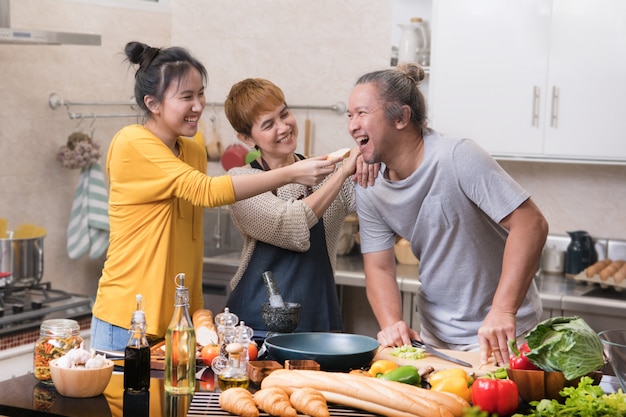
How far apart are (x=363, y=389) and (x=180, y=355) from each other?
1.42 ft

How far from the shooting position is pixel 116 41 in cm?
443

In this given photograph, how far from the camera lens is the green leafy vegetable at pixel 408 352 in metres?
2.21

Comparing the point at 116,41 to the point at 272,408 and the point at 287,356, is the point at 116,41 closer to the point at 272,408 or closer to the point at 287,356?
the point at 287,356

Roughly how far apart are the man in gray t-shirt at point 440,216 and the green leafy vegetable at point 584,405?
648mm

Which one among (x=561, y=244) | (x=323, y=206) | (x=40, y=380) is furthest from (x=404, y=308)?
(x=40, y=380)

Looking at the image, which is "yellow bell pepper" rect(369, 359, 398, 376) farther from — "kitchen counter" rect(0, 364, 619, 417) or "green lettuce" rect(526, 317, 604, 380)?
"green lettuce" rect(526, 317, 604, 380)

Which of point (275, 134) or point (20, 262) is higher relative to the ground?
point (275, 134)

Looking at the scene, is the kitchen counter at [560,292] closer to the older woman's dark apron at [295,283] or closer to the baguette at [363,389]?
the older woman's dark apron at [295,283]

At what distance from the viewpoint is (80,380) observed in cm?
197

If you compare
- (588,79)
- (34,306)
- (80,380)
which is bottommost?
(34,306)

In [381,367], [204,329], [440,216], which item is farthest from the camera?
[440,216]

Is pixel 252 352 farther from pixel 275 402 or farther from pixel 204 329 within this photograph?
pixel 275 402

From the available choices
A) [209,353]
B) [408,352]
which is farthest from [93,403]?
[408,352]

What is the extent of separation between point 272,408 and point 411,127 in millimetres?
1088
